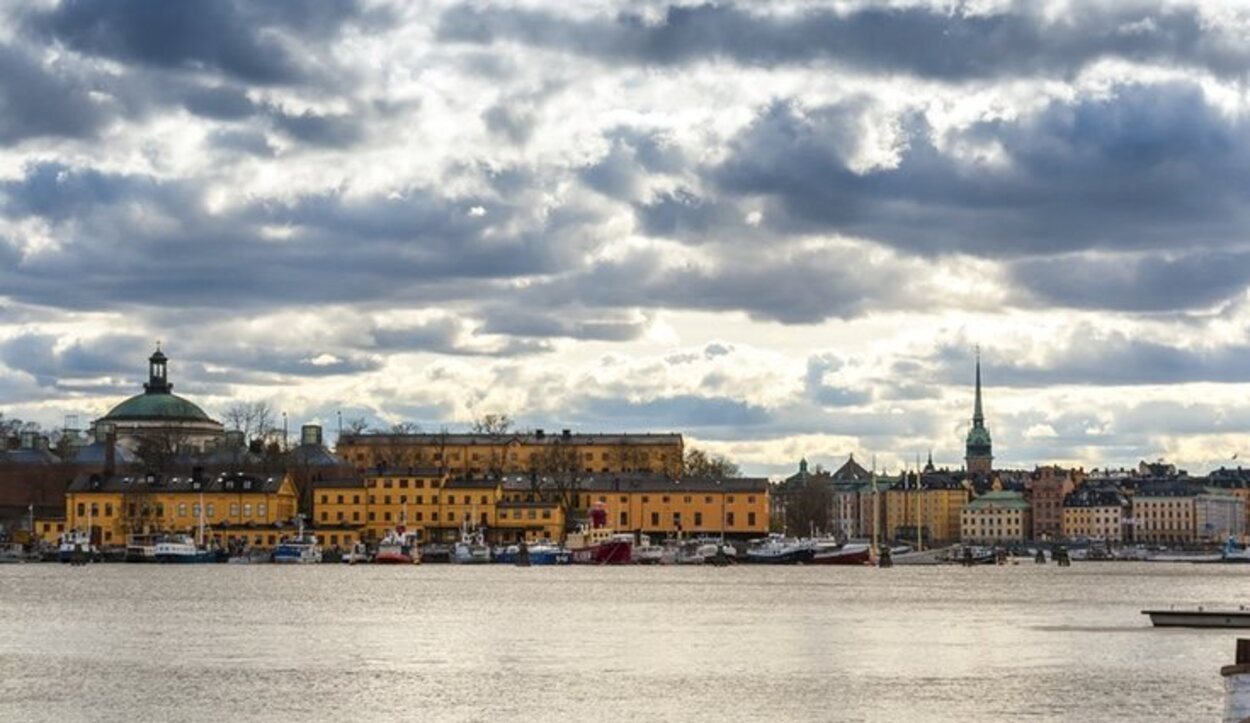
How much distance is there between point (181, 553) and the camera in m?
180

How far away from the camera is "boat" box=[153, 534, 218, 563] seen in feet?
590

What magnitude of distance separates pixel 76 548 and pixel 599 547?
3952 centimetres

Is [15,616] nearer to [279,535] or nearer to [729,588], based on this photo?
[729,588]

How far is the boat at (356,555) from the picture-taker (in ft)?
604

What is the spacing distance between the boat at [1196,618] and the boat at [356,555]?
106 meters

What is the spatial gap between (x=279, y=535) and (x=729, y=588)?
76630 mm

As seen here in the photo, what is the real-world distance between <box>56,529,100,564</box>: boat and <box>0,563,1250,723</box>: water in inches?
2207

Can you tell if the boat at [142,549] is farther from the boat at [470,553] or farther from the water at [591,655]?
the water at [591,655]

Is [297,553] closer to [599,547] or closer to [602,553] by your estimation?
[599,547]

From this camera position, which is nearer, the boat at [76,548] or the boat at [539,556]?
the boat at [76,548]

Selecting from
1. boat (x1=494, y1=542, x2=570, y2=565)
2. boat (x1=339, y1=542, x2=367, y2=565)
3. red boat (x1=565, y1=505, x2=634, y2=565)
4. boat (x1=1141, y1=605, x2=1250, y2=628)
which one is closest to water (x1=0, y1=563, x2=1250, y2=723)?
boat (x1=1141, y1=605, x2=1250, y2=628)

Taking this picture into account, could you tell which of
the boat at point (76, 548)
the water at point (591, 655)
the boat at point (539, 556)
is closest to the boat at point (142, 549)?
the boat at point (76, 548)

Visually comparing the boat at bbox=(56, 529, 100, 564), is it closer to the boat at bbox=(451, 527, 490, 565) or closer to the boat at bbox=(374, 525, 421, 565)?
the boat at bbox=(374, 525, 421, 565)

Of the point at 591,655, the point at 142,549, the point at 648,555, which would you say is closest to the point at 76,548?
the point at 142,549
